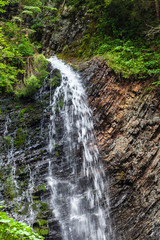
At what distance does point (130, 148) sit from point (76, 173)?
6.24 ft

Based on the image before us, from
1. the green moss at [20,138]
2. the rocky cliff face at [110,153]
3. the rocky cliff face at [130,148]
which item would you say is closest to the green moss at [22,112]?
the rocky cliff face at [110,153]

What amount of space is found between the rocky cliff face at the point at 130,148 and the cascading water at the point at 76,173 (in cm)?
33

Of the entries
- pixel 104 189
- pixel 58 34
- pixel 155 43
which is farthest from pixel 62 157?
pixel 58 34

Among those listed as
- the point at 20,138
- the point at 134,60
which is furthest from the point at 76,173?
the point at 134,60

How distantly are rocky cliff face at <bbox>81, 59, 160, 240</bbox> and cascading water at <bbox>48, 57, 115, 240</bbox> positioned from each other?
33 cm

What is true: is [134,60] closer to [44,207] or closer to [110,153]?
[110,153]

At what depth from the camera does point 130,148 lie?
225 inches

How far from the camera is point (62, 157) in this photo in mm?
5641

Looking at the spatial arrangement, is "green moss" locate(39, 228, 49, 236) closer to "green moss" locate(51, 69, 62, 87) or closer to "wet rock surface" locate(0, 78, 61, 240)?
"wet rock surface" locate(0, 78, 61, 240)

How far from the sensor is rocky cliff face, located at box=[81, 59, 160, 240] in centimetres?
519

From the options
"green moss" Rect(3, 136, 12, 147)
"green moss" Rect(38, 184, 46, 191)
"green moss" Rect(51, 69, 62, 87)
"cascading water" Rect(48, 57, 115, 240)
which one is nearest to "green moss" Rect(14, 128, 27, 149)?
"green moss" Rect(3, 136, 12, 147)

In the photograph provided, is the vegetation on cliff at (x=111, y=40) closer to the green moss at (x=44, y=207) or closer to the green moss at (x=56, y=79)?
the green moss at (x=56, y=79)

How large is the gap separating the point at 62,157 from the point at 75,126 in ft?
3.77

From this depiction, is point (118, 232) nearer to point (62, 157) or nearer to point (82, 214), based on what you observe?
point (82, 214)
